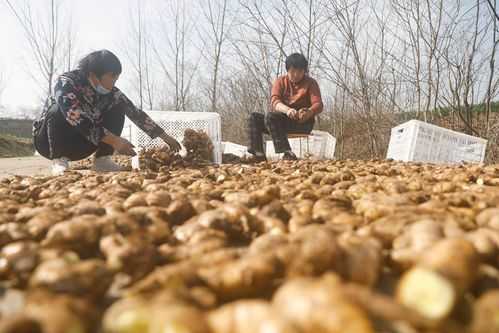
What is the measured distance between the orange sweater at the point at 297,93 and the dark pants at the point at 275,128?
0.68 ft

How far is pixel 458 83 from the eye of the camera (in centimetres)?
496

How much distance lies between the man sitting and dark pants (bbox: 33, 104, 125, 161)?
1562 mm

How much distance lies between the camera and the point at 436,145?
3.92 metres

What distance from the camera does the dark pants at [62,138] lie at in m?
3.39

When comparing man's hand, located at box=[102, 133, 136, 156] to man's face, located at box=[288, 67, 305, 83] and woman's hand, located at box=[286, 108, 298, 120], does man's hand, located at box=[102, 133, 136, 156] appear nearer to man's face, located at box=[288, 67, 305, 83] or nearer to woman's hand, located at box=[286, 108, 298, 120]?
woman's hand, located at box=[286, 108, 298, 120]

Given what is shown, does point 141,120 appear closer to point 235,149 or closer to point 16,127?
point 235,149

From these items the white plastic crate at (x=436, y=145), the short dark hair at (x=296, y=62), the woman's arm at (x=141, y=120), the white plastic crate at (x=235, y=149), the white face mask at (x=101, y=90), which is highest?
the short dark hair at (x=296, y=62)

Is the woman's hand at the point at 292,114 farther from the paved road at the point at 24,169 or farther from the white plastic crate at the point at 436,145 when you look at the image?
the paved road at the point at 24,169

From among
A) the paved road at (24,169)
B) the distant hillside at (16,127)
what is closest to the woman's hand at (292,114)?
the paved road at (24,169)

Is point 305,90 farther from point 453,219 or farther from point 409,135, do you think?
point 453,219

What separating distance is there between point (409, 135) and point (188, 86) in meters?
9.18

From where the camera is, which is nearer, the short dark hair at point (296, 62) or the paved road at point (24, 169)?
the short dark hair at point (296, 62)

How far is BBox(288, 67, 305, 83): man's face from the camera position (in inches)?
168

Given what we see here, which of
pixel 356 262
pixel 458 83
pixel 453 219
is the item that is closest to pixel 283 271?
pixel 356 262
